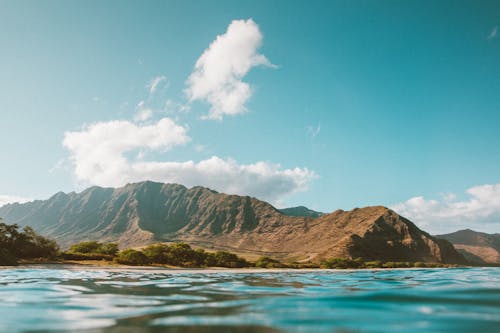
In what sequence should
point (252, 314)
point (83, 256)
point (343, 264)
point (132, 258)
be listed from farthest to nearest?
point (343, 264)
point (83, 256)
point (132, 258)
point (252, 314)

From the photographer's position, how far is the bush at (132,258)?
45.4 m

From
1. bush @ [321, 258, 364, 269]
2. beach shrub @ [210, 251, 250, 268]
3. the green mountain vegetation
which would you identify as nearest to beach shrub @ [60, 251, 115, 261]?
the green mountain vegetation

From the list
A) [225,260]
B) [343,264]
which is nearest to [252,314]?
[225,260]

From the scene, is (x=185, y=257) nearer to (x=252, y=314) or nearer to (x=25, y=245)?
(x=25, y=245)

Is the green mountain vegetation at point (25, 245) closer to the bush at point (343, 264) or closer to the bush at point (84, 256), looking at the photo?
the bush at point (84, 256)

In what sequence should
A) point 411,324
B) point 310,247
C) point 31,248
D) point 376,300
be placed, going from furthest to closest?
point 310,247
point 31,248
point 376,300
point 411,324

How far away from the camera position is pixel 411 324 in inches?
268

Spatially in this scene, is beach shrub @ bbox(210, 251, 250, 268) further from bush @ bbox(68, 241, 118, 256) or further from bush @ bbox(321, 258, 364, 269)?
bush @ bbox(321, 258, 364, 269)

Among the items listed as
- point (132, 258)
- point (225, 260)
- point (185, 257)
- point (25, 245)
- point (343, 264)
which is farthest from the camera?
point (343, 264)

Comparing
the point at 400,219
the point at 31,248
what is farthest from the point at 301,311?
the point at 400,219

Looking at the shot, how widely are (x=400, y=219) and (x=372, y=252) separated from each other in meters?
43.7

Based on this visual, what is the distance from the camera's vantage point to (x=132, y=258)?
45.7 meters

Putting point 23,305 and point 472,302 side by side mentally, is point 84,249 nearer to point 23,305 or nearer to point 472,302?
point 23,305

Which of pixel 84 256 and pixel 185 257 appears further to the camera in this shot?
pixel 185 257
